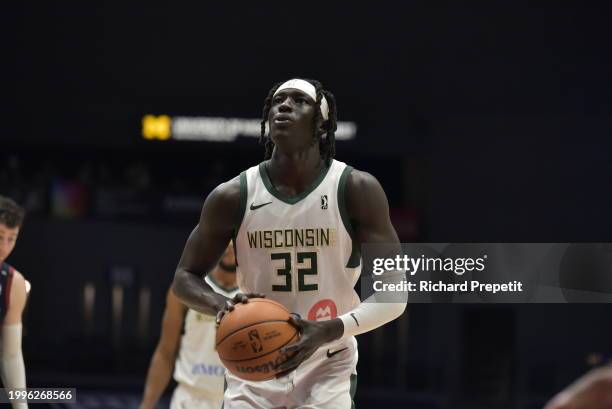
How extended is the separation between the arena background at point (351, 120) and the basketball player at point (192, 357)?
528cm

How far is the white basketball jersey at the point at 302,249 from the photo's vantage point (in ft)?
14.0

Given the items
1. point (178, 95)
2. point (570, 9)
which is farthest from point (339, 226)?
point (570, 9)

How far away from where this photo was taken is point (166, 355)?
6176 millimetres

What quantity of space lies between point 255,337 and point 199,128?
8197mm

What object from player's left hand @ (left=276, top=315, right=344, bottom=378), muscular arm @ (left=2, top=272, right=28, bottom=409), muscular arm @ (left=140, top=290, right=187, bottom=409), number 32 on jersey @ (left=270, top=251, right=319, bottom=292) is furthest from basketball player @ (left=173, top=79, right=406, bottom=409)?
muscular arm @ (left=140, top=290, right=187, bottom=409)

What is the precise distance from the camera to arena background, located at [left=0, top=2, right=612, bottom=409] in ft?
39.7

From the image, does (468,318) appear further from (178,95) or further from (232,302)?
(232,302)

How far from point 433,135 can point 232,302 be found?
9110mm

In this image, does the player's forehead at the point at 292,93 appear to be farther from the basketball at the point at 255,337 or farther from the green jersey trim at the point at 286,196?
the basketball at the point at 255,337

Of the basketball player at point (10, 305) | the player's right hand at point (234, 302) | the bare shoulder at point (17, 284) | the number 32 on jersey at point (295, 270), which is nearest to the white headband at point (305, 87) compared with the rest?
the number 32 on jersey at point (295, 270)

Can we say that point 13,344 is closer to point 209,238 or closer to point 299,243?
point 209,238

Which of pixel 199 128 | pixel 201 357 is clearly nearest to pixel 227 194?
pixel 201 357

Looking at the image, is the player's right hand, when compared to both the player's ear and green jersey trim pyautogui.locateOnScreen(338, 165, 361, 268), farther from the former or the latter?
the player's ear

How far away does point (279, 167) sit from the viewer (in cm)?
442
